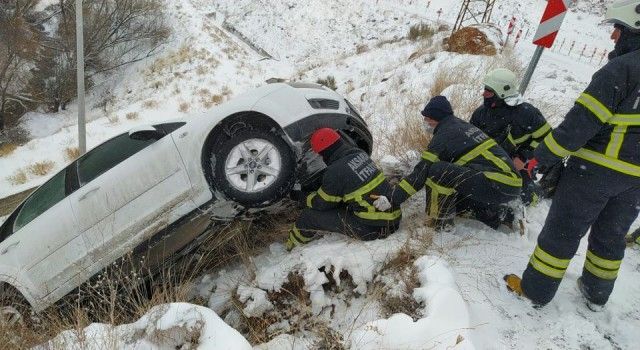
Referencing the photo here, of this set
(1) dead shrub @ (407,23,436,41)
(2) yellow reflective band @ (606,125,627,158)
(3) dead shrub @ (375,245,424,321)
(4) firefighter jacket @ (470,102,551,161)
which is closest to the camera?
(2) yellow reflective band @ (606,125,627,158)

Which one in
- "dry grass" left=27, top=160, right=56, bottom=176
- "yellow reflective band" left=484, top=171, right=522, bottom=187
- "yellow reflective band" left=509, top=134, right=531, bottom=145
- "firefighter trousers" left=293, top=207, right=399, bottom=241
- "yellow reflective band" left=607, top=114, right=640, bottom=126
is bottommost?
"dry grass" left=27, top=160, right=56, bottom=176

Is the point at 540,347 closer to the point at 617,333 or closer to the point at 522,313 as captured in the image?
the point at 522,313

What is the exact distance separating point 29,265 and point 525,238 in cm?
412

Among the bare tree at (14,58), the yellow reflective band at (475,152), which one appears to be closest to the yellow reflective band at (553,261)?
the yellow reflective band at (475,152)

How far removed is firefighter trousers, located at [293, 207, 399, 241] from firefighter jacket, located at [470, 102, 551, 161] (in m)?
1.47

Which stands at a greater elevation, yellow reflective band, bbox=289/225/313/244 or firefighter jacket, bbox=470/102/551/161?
firefighter jacket, bbox=470/102/551/161

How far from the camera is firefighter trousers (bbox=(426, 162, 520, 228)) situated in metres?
3.26

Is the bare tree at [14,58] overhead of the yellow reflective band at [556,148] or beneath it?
beneath

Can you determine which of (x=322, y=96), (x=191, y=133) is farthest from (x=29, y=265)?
(x=322, y=96)

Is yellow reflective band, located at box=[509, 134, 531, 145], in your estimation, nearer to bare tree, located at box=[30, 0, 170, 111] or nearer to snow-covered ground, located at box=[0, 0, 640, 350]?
snow-covered ground, located at box=[0, 0, 640, 350]

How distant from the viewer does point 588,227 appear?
8.21ft

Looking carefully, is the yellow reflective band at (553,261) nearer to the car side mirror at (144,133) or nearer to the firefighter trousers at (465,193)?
the firefighter trousers at (465,193)

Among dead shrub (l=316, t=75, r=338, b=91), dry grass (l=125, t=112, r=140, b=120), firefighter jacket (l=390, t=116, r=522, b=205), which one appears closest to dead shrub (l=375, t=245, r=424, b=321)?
firefighter jacket (l=390, t=116, r=522, b=205)

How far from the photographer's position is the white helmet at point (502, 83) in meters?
3.88
